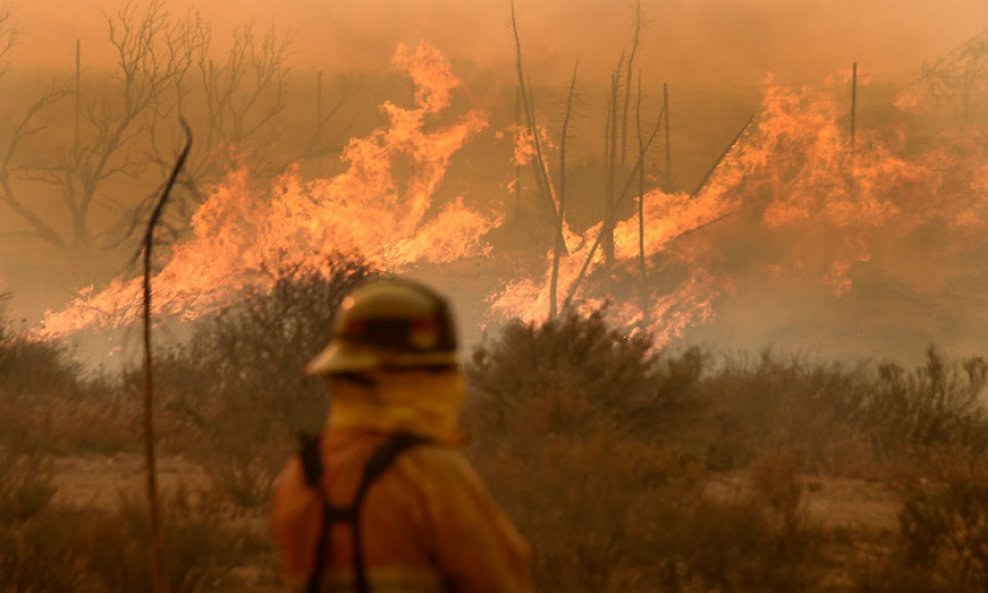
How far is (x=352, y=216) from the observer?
34.3 m

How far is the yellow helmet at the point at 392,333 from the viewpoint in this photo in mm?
2736

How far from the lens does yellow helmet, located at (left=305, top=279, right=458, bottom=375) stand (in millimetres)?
2736

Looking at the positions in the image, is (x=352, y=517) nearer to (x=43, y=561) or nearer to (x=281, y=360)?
(x=43, y=561)

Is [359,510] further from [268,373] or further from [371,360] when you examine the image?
[268,373]

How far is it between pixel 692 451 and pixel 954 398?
425 centimetres

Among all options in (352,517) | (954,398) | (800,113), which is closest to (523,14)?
(800,113)

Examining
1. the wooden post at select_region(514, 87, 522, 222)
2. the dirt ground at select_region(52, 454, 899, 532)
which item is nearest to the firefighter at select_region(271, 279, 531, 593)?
the dirt ground at select_region(52, 454, 899, 532)

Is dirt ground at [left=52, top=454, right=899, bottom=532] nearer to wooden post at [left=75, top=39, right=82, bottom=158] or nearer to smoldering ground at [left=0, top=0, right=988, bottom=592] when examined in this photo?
smoldering ground at [left=0, top=0, right=988, bottom=592]

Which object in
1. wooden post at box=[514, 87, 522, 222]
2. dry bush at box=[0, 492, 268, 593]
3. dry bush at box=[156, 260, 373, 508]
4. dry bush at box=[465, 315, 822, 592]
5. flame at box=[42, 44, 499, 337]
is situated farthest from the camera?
wooden post at box=[514, 87, 522, 222]

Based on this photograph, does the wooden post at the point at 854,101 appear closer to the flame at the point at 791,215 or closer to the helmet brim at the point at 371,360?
the flame at the point at 791,215

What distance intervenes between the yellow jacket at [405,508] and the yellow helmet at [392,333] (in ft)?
0.13

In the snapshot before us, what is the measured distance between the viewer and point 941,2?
4244 cm

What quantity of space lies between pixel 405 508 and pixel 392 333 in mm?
355

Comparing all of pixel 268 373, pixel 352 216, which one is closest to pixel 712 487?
pixel 268 373
